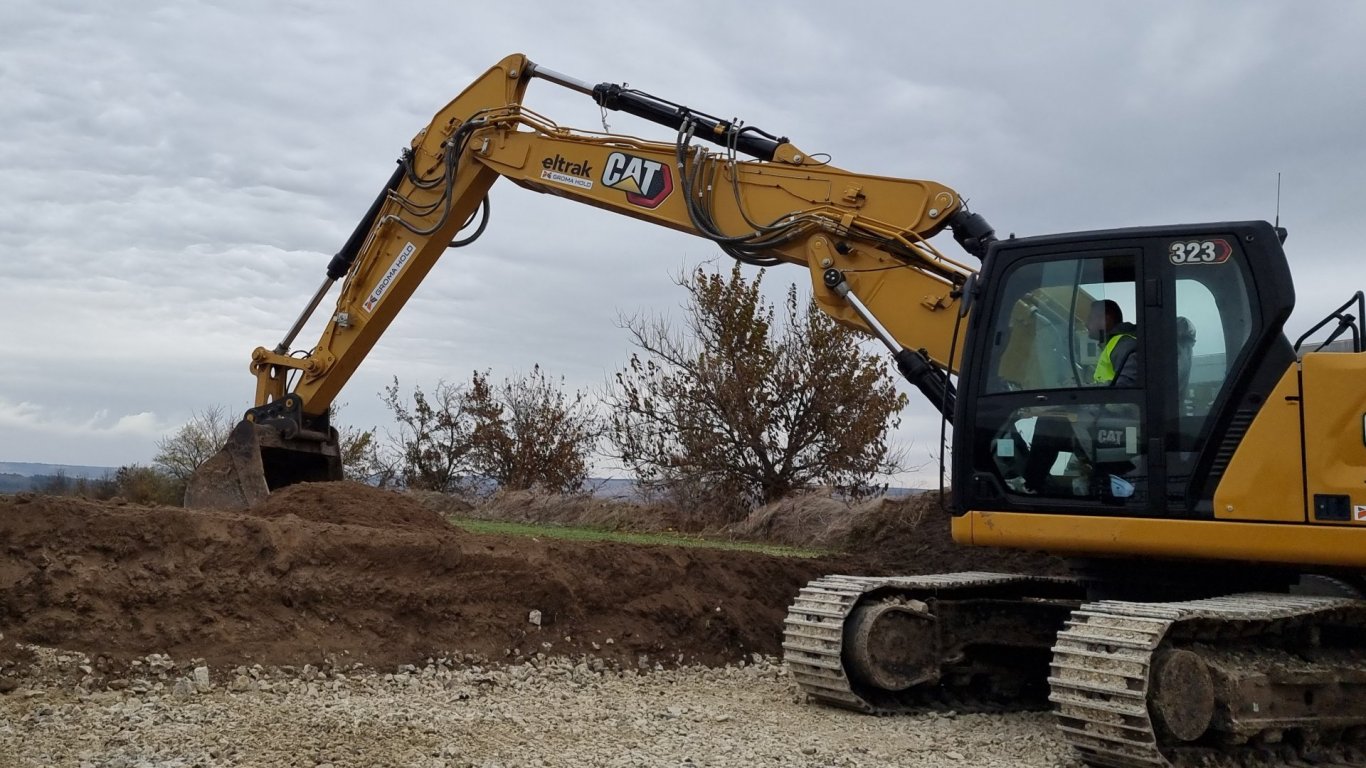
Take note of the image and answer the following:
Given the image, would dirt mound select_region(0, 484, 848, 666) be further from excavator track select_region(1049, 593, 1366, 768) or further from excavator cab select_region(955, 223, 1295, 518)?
excavator track select_region(1049, 593, 1366, 768)

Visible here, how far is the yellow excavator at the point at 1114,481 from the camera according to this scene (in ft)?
19.9

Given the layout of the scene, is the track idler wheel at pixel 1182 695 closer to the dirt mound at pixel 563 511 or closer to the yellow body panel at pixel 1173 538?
the yellow body panel at pixel 1173 538

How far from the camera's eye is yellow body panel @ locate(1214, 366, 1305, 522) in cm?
613

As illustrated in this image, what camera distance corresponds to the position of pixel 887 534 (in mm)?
13203

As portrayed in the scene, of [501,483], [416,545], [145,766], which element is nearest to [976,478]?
[416,545]

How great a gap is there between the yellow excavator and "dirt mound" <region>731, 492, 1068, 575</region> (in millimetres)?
2425

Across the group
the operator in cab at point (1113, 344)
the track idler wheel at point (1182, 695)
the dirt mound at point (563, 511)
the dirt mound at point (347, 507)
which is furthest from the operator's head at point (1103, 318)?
the dirt mound at point (563, 511)

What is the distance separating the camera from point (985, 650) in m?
7.72

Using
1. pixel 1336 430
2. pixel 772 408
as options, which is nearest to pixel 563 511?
pixel 772 408

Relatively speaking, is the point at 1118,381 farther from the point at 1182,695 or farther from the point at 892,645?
the point at 892,645

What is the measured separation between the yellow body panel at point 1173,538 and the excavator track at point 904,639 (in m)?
0.80

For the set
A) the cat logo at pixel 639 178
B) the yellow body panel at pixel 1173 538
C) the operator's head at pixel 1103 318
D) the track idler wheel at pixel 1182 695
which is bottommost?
the track idler wheel at pixel 1182 695

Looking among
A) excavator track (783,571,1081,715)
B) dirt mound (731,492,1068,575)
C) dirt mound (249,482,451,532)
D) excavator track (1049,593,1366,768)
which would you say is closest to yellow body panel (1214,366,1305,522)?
excavator track (1049,593,1366,768)

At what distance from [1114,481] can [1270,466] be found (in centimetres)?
74
